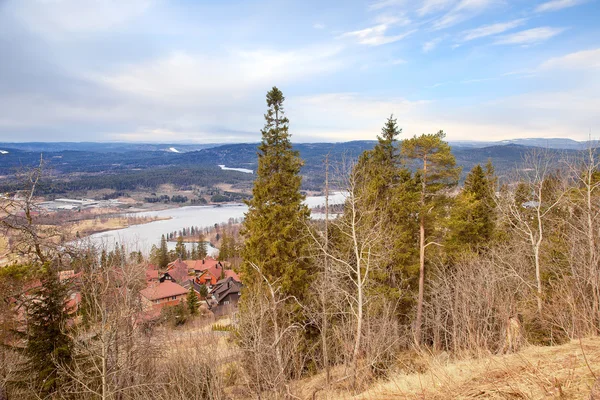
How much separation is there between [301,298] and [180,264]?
150 ft

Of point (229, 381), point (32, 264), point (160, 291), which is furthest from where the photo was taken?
point (160, 291)

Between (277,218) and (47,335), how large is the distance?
803cm

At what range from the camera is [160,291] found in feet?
121

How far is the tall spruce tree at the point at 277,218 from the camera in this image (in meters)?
12.5

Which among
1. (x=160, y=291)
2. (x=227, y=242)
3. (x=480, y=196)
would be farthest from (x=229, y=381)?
(x=227, y=242)

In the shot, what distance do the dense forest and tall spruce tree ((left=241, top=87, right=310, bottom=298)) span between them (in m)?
0.06

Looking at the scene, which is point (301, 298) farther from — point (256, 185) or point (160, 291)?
point (160, 291)

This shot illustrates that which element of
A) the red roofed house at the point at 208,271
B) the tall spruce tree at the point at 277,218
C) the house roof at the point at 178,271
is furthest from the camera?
the red roofed house at the point at 208,271

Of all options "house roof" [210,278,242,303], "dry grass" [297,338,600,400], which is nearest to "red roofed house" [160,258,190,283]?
"house roof" [210,278,242,303]

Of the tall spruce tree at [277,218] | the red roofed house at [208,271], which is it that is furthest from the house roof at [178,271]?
the tall spruce tree at [277,218]

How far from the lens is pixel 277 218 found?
12852 millimetres

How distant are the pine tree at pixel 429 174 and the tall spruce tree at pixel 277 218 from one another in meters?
4.85

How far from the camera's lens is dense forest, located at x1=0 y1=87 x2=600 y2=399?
27.9ft

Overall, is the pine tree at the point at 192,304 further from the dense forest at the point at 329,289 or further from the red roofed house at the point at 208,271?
the dense forest at the point at 329,289
